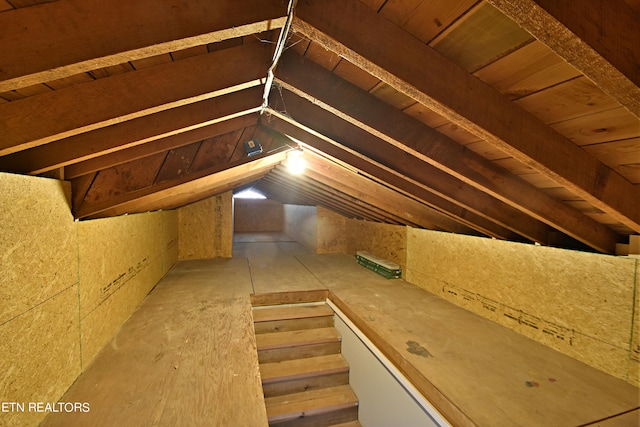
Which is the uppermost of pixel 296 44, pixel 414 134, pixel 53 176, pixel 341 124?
pixel 296 44

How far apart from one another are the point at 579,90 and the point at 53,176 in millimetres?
2555

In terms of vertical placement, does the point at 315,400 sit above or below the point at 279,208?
below

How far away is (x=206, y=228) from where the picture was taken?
18.4 ft

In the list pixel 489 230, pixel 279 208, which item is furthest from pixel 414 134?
pixel 279 208

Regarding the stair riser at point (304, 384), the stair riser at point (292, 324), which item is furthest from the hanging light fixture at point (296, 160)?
the stair riser at point (304, 384)

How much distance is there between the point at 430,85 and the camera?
99cm

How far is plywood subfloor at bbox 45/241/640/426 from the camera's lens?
1691mm

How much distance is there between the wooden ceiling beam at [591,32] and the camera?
2.07 ft

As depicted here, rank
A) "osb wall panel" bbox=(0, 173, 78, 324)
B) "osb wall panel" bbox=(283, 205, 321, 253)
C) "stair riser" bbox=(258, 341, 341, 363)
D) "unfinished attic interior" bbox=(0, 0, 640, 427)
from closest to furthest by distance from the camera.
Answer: "unfinished attic interior" bbox=(0, 0, 640, 427) → "osb wall panel" bbox=(0, 173, 78, 324) → "stair riser" bbox=(258, 341, 341, 363) → "osb wall panel" bbox=(283, 205, 321, 253)

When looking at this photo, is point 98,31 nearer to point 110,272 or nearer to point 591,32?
point 591,32

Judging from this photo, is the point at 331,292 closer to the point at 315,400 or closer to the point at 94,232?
the point at 315,400

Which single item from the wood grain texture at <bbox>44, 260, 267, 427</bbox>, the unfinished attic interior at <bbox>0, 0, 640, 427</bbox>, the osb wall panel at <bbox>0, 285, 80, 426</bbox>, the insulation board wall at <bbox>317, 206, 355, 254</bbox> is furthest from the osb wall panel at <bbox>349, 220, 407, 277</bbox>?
the osb wall panel at <bbox>0, 285, 80, 426</bbox>

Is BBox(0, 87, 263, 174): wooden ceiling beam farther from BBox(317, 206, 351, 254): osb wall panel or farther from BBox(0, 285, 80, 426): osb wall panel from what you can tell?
BBox(317, 206, 351, 254): osb wall panel

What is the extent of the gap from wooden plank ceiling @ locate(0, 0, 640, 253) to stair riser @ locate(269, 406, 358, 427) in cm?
261
